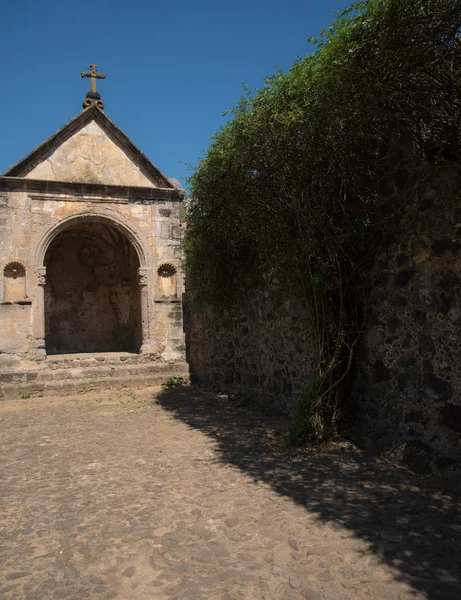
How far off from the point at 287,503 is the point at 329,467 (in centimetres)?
89

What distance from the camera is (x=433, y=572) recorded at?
2.73 m

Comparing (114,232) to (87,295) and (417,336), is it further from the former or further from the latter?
(417,336)

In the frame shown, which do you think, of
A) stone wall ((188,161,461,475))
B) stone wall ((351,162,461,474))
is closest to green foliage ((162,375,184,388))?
stone wall ((188,161,461,475))

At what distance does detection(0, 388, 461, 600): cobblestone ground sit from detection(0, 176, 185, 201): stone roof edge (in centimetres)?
609

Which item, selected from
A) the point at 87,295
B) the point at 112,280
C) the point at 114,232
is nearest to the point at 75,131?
the point at 114,232

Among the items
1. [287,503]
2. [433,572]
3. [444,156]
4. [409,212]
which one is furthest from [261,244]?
[433,572]

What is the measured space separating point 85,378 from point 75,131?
5.20 metres

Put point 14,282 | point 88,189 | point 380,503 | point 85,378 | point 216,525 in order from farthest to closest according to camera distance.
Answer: point 88,189 < point 85,378 < point 14,282 < point 380,503 < point 216,525

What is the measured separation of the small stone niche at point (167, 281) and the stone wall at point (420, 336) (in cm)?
657

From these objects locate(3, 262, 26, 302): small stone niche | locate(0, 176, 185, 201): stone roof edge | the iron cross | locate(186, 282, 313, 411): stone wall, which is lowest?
locate(186, 282, 313, 411): stone wall

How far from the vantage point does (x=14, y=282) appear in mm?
10070

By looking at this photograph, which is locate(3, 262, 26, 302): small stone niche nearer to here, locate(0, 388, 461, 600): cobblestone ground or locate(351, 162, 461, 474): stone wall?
locate(0, 388, 461, 600): cobblestone ground

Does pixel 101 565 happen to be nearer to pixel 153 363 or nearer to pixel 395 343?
pixel 395 343

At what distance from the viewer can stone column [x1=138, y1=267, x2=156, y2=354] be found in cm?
1096
